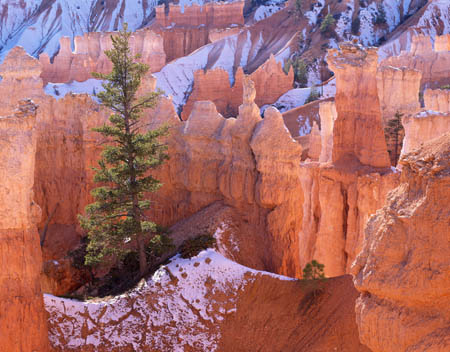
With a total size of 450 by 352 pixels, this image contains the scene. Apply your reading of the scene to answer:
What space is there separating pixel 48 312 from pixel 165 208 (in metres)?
6.59

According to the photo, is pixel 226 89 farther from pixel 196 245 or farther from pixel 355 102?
pixel 196 245

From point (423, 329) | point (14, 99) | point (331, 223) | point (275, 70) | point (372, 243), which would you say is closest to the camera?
point (423, 329)

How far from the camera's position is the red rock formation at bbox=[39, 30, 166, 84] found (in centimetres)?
4998

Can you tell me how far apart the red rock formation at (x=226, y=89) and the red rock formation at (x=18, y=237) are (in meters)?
37.7

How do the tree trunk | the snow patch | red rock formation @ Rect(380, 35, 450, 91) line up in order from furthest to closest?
red rock formation @ Rect(380, 35, 450, 91) → the snow patch → the tree trunk

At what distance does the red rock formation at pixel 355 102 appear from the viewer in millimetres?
19000

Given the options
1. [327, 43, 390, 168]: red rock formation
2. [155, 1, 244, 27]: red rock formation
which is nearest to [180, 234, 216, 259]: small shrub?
[327, 43, 390, 168]: red rock formation

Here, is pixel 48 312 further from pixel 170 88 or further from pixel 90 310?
pixel 170 88

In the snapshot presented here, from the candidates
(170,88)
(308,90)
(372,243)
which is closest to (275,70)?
(308,90)

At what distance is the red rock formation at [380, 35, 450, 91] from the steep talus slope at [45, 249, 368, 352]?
36.0 m

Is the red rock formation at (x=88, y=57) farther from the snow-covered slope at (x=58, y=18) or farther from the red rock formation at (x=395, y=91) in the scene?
→ the snow-covered slope at (x=58, y=18)

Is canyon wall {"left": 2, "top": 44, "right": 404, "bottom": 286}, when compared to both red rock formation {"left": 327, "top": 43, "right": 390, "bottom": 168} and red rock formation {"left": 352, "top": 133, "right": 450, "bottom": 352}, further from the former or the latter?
red rock formation {"left": 352, "top": 133, "right": 450, "bottom": 352}

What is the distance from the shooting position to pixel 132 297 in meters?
15.1

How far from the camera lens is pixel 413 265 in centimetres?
781
